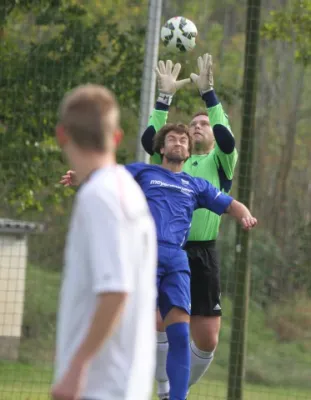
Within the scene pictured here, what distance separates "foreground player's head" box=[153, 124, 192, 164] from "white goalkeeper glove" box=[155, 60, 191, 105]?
0.54 meters

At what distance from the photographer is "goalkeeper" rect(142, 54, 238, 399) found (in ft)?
22.4

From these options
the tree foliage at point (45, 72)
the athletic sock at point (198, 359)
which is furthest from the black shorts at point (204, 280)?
the tree foliage at point (45, 72)

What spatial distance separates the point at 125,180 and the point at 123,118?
8652 millimetres

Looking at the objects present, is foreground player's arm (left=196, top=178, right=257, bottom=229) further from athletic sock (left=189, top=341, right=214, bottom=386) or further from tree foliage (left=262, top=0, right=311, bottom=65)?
tree foliage (left=262, top=0, right=311, bottom=65)

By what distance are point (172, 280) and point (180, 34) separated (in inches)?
85.6

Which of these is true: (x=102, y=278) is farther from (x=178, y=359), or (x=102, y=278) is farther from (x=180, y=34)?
(x=180, y=34)

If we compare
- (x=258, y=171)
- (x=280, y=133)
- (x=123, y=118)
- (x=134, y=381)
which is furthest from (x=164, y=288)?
(x=280, y=133)

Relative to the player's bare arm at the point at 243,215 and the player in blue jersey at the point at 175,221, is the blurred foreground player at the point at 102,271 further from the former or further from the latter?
the player in blue jersey at the point at 175,221

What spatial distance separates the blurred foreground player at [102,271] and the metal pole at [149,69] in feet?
17.0

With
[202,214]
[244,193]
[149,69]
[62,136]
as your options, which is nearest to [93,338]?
[62,136]

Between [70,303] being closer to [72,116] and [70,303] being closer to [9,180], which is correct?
[72,116]

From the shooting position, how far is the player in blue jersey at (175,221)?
623 centimetres

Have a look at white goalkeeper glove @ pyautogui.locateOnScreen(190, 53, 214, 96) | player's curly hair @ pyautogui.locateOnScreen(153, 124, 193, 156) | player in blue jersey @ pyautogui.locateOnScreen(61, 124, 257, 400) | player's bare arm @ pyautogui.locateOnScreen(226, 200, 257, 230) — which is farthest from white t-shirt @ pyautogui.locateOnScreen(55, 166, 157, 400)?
white goalkeeper glove @ pyautogui.locateOnScreen(190, 53, 214, 96)

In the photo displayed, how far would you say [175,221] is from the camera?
6266 mm
